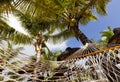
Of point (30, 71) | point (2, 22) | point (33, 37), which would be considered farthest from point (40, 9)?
point (30, 71)

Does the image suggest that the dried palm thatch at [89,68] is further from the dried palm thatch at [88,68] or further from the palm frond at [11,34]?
the palm frond at [11,34]

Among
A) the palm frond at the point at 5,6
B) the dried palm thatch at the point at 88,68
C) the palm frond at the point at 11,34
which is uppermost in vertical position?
the palm frond at the point at 11,34

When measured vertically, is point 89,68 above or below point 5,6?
below

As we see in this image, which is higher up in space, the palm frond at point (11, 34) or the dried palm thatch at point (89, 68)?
the palm frond at point (11, 34)

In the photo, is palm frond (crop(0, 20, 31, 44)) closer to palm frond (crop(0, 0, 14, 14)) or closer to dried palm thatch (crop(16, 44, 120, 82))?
palm frond (crop(0, 0, 14, 14))

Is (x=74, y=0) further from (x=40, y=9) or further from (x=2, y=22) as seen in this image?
(x=2, y=22)

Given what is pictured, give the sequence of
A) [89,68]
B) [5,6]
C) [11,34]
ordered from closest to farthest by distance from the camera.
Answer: [89,68], [5,6], [11,34]

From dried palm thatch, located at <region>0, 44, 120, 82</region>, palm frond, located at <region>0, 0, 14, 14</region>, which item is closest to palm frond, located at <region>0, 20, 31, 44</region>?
palm frond, located at <region>0, 0, 14, 14</region>

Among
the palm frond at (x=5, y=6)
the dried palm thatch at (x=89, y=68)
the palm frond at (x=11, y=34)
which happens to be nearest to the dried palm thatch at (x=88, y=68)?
the dried palm thatch at (x=89, y=68)

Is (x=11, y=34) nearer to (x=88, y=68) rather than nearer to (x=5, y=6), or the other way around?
(x=5, y=6)

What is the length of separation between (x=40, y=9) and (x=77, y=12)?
1.36 meters

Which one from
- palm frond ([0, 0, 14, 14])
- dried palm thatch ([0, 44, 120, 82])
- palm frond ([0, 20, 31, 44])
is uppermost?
palm frond ([0, 20, 31, 44])

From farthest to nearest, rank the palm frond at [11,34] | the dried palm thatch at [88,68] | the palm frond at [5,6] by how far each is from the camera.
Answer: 1. the palm frond at [11,34]
2. the palm frond at [5,6]
3. the dried palm thatch at [88,68]

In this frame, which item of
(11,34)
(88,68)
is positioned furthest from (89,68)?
(11,34)
